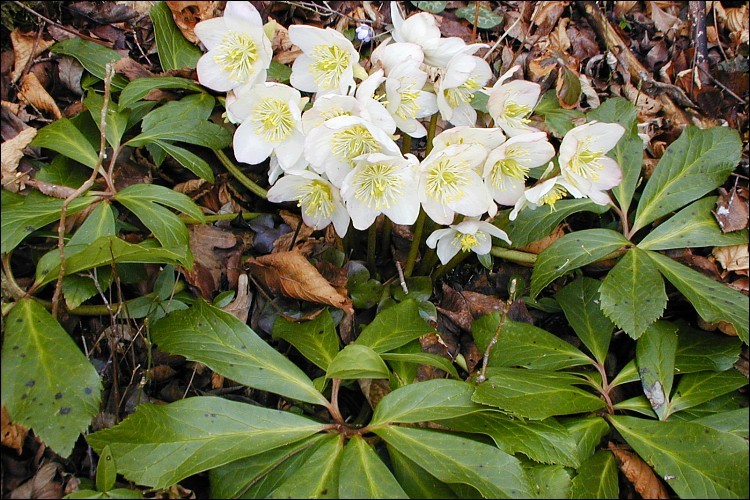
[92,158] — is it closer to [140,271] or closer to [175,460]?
[140,271]

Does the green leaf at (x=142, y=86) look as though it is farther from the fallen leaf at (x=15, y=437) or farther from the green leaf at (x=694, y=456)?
the green leaf at (x=694, y=456)

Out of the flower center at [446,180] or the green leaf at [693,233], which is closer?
the flower center at [446,180]

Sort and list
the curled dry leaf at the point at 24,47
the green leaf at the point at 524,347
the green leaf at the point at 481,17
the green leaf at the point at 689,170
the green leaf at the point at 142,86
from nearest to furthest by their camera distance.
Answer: the green leaf at the point at 524,347, the green leaf at the point at 142,86, the green leaf at the point at 689,170, the curled dry leaf at the point at 24,47, the green leaf at the point at 481,17

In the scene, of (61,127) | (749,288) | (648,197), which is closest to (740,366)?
(749,288)

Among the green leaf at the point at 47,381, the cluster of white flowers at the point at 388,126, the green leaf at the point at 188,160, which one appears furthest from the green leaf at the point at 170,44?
the green leaf at the point at 47,381

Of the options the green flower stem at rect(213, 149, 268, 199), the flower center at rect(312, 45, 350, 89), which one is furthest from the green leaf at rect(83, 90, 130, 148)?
the flower center at rect(312, 45, 350, 89)

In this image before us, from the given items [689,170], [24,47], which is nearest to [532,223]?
[689,170]
